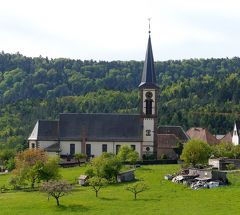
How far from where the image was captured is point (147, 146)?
9400 cm

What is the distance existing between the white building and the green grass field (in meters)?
25.0

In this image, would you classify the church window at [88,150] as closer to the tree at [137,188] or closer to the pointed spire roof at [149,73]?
the pointed spire roof at [149,73]

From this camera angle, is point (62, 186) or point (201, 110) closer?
point (62, 186)

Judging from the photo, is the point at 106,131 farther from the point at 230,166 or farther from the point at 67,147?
the point at 230,166

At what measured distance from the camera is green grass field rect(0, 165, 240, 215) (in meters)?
53.2

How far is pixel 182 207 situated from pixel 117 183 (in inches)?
726

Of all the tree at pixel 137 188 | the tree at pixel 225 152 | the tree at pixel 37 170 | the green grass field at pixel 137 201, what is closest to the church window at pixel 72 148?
the tree at pixel 225 152

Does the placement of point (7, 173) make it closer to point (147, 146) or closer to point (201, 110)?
point (147, 146)

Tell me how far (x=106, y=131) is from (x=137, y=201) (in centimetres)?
3841

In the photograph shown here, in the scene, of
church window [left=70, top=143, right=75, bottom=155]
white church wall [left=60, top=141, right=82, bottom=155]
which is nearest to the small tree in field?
white church wall [left=60, top=141, right=82, bottom=155]

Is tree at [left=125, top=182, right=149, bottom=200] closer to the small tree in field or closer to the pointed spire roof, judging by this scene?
the small tree in field

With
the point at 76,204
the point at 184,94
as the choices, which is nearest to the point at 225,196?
the point at 76,204

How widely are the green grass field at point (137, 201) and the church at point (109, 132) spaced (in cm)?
2490

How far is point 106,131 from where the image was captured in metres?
95.9
